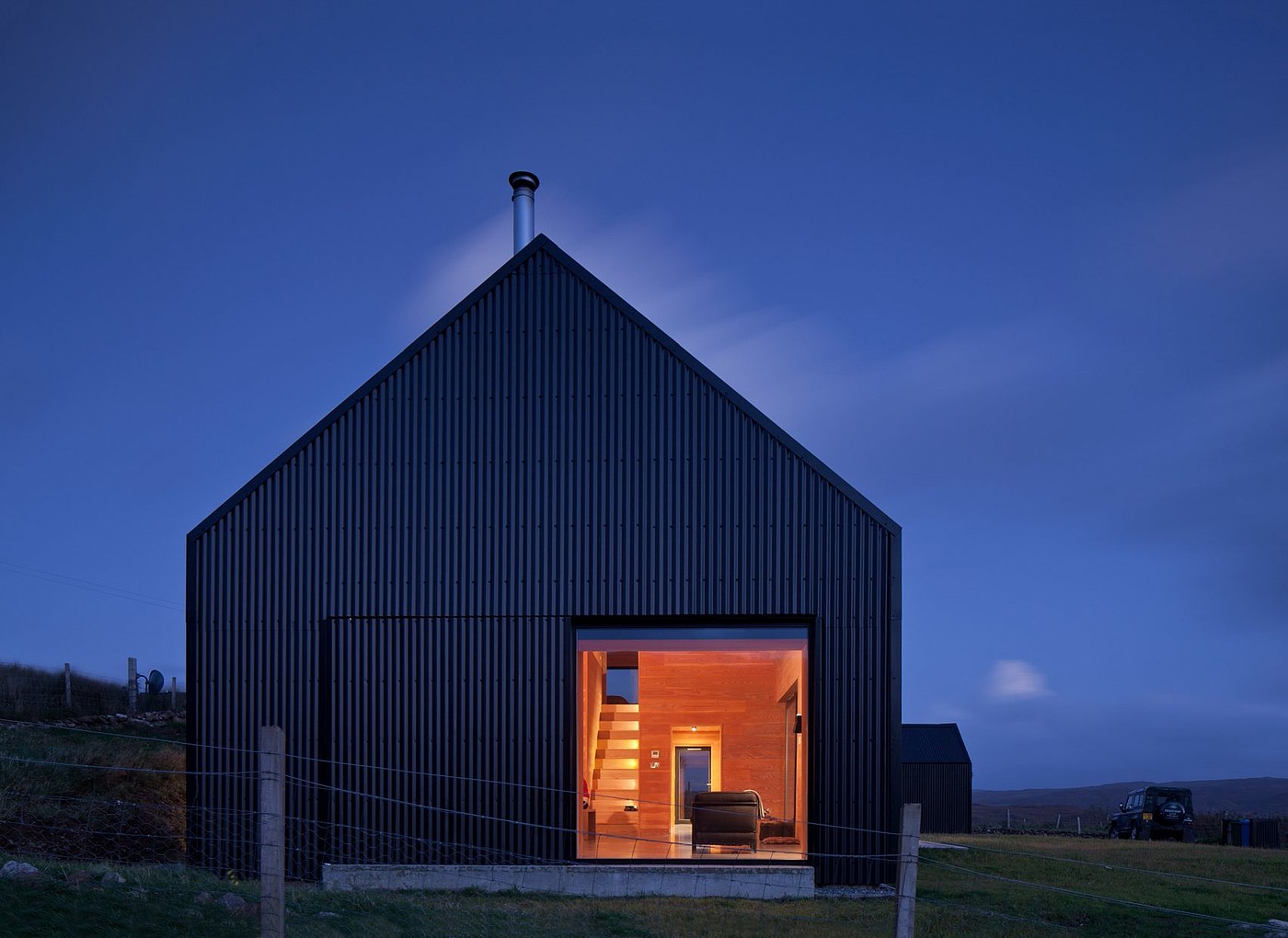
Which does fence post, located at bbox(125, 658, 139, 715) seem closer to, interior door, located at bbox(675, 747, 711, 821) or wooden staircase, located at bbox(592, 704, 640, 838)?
wooden staircase, located at bbox(592, 704, 640, 838)

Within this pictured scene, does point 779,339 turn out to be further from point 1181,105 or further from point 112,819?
point 112,819

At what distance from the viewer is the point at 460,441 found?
14.6 m

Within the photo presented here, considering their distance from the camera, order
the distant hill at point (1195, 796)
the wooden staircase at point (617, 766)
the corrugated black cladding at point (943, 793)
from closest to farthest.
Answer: the wooden staircase at point (617, 766)
the corrugated black cladding at point (943, 793)
the distant hill at point (1195, 796)

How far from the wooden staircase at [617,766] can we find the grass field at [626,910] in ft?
20.1

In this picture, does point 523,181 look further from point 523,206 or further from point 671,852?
point 671,852

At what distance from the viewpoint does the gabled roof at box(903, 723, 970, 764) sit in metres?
37.5

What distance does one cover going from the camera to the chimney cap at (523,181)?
55.9ft

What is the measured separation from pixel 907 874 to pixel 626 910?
16.9 ft

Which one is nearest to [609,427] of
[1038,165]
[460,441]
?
[460,441]

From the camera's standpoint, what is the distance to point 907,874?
289 inches

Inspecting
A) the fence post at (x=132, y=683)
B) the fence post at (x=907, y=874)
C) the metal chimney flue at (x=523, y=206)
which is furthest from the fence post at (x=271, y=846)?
the fence post at (x=132, y=683)

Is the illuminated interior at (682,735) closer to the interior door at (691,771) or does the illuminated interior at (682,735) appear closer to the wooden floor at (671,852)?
the interior door at (691,771)

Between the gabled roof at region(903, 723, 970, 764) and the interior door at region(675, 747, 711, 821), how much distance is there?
→ 16835 millimetres

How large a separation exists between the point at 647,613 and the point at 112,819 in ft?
31.1
